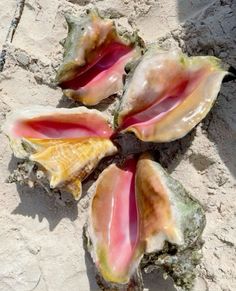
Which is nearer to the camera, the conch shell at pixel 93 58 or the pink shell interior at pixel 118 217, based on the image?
the pink shell interior at pixel 118 217

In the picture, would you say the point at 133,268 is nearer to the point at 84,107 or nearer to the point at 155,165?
the point at 155,165

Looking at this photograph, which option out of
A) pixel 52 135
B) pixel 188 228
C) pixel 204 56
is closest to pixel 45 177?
pixel 52 135

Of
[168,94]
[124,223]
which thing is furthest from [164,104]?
[124,223]

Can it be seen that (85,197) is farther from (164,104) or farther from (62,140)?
(164,104)

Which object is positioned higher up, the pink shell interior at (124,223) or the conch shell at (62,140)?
the conch shell at (62,140)

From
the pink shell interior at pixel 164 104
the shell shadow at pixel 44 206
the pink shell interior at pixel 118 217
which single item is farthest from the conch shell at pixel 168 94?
the shell shadow at pixel 44 206

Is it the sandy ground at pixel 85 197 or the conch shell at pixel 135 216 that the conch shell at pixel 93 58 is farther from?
the conch shell at pixel 135 216

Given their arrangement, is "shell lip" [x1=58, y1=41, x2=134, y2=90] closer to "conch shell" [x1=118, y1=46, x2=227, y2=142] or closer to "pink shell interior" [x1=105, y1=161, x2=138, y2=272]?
"conch shell" [x1=118, y1=46, x2=227, y2=142]

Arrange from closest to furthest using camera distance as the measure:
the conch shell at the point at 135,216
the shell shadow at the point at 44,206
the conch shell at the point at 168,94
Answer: the conch shell at the point at 135,216 → the conch shell at the point at 168,94 → the shell shadow at the point at 44,206
